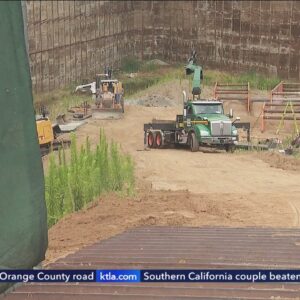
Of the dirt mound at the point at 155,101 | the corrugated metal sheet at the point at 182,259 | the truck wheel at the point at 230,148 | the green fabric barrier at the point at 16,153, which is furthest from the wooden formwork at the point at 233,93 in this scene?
the green fabric barrier at the point at 16,153

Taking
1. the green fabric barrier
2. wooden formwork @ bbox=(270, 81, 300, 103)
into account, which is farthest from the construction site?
wooden formwork @ bbox=(270, 81, 300, 103)

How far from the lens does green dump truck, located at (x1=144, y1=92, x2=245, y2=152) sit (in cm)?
2363

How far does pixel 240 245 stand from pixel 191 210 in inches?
222

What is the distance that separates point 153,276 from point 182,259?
772mm

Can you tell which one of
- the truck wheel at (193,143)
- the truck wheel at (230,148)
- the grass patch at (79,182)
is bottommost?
the truck wheel at (230,148)

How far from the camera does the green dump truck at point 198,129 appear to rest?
77.5ft

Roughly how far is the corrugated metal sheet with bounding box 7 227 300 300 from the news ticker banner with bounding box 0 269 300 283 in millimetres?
85

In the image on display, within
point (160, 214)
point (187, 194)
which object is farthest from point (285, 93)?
point (160, 214)

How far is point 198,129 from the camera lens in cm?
2370

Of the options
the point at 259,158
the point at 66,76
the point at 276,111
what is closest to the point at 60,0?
the point at 66,76

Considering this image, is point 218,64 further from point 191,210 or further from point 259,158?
point 191,210

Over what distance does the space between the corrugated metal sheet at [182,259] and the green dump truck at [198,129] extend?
14249 mm

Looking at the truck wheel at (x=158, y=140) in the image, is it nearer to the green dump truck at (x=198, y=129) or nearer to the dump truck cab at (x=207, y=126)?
the green dump truck at (x=198, y=129)

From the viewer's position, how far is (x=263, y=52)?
38.3 meters
